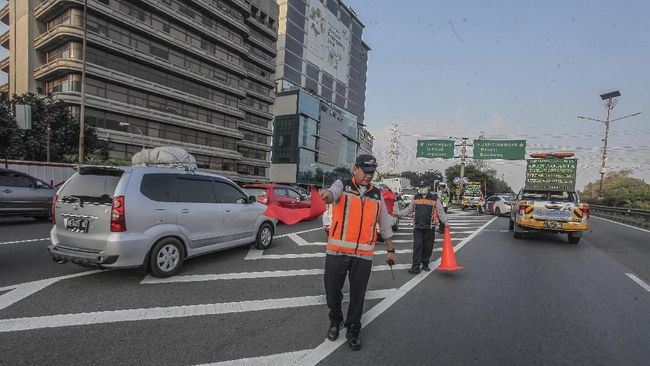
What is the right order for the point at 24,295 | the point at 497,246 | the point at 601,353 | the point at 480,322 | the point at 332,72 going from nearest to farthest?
the point at 601,353, the point at 480,322, the point at 24,295, the point at 497,246, the point at 332,72

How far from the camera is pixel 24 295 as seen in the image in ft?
14.4

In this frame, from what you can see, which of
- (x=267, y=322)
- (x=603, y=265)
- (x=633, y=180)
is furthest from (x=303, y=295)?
(x=633, y=180)

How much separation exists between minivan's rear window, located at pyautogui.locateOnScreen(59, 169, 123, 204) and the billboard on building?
269 feet

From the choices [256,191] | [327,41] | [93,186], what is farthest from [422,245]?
[327,41]

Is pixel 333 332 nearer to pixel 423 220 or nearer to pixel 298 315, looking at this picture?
pixel 298 315

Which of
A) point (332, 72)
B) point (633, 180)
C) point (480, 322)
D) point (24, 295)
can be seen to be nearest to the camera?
point (480, 322)

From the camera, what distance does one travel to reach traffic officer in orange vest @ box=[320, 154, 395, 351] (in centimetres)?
340

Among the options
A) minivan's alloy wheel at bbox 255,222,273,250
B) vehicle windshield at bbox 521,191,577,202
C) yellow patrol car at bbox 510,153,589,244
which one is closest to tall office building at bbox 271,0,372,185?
vehicle windshield at bbox 521,191,577,202

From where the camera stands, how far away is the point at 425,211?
672 centimetres

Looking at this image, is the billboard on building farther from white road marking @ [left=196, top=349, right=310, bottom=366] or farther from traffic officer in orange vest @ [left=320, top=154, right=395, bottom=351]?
white road marking @ [left=196, top=349, right=310, bottom=366]

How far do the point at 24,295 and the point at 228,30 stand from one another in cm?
4969

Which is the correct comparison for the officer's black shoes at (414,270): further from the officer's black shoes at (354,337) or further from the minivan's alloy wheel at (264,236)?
the minivan's alloy wheel at (264,236)

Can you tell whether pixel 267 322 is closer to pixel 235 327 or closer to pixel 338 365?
pixel 235 327

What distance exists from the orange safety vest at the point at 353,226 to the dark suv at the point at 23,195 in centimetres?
1162
